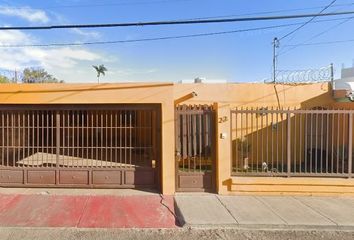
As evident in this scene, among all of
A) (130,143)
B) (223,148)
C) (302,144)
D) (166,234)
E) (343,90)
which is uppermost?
(343,90)

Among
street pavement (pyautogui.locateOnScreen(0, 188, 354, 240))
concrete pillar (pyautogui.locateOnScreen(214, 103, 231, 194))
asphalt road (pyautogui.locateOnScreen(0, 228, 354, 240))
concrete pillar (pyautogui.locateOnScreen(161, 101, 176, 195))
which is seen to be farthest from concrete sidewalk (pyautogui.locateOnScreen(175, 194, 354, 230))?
concrete pillar (pyautogui.locateOnScreen(161, 101, 176, 195))

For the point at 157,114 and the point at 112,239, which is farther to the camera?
the point at 157,114

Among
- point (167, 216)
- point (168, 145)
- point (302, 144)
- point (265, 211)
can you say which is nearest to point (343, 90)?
point (302, 144)

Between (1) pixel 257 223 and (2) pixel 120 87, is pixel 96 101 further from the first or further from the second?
(1) pixel 257 223

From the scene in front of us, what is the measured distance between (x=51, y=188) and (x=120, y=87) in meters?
3.31

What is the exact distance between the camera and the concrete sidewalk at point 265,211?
6027 mm

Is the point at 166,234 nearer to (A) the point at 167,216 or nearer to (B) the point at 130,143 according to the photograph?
(A) the point at 167,216

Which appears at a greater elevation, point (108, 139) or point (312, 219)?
point (108, 139)

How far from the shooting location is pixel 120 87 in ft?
26.9

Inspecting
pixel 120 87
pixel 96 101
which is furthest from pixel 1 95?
pixel 120 87

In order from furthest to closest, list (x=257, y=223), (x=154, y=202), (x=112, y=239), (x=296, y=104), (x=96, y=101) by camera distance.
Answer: (x=296, y=104) < (x=96, y=101) < (x=154, y=202) < (x=257, y=223) < (x=112, y=239)

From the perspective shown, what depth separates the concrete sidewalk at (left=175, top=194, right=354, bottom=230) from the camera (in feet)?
19.8

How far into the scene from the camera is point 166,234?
5.70 m

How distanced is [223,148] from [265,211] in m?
1.98
